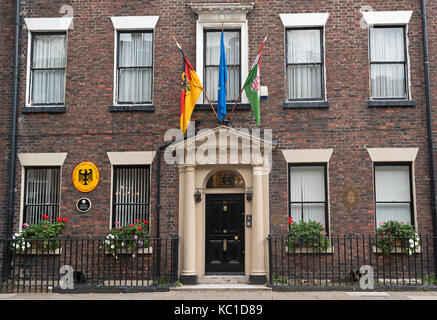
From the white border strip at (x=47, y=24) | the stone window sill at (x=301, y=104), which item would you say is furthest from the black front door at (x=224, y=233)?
the white border strip at (x=47, y=24)

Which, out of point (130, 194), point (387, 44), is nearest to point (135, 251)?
point (130, 194)

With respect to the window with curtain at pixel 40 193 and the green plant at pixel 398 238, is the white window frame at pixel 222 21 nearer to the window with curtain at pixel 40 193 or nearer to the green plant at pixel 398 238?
the window with curtain at pixel 40 193

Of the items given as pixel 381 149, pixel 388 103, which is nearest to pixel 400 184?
pixel 381 149

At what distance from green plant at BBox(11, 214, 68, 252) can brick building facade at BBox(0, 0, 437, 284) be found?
346 mm

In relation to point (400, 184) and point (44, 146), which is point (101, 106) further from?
point (400, 184)

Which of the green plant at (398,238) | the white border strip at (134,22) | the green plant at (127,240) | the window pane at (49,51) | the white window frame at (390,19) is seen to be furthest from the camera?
the window pane at (49,51)

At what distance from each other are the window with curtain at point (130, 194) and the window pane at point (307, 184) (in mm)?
Answer: 3819

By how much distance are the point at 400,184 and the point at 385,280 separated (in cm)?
250

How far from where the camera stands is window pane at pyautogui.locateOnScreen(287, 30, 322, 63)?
509 inches

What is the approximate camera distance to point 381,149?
1236cm

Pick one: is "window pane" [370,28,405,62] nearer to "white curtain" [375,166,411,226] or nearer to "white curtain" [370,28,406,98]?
"white curtain" [370,28,406,98]

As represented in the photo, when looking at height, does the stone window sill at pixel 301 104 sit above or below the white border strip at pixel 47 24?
below

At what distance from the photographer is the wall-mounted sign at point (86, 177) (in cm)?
1264

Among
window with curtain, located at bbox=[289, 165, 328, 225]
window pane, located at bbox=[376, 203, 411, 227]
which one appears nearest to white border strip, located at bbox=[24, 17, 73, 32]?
window with curtain, located at bbox=[289, 165, 328, 225]
